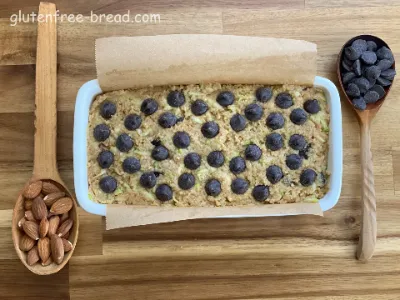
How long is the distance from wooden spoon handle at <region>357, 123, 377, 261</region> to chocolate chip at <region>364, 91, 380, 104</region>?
0.24 feet

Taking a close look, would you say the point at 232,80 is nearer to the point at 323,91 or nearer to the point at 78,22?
the point at 323,91

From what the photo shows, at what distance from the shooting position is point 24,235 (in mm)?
1534

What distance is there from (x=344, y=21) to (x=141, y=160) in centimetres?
80

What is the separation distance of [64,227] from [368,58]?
1048mm

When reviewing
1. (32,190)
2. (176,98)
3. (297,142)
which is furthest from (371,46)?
(32,190)

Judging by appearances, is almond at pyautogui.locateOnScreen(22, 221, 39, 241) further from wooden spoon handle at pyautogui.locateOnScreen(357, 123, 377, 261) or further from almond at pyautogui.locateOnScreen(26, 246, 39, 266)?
wooden spoon handle at pyautogui.locateOnScreen(357, 123, 377, 261)

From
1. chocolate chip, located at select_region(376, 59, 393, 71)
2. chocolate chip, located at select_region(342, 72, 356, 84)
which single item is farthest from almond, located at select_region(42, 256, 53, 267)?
chocolate chip, located at select_region(376, 59, 393, 71)

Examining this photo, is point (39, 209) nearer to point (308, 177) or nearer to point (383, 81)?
point (308, 177)

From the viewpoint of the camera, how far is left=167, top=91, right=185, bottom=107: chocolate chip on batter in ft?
4.93

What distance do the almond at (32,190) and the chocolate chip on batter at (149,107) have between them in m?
0.39

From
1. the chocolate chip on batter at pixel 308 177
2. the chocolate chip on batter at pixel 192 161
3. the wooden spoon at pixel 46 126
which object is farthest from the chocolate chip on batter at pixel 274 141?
the wooden spoon at pixel 46 126

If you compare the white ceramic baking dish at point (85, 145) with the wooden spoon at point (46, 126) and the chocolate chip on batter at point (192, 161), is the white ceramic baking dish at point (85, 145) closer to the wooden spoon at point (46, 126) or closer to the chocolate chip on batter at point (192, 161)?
the wooden spoon at point (46, 126)

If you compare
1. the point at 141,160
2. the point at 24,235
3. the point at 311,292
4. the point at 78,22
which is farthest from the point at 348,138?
the point at 24,235

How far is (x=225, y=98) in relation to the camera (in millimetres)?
1504
